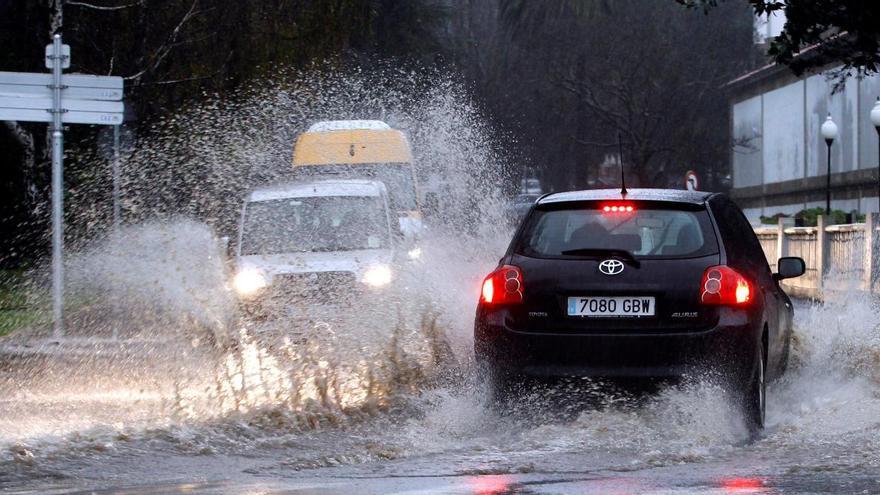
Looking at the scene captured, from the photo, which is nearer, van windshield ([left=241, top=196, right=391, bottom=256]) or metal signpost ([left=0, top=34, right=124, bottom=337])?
van windshield ([left=241, top=196, right=391, bottom=256])

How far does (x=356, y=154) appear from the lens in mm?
22031

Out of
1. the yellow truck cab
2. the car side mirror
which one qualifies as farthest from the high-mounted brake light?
the yellow truck cab

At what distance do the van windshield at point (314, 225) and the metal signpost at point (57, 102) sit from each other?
95.2 inches

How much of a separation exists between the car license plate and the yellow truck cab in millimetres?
12775

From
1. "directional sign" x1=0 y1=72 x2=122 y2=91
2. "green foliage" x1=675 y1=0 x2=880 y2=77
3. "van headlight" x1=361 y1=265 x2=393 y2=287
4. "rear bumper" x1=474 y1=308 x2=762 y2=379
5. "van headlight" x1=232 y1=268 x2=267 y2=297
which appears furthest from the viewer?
"green foliage" x1=675 y1=0 x2=880 y2=77

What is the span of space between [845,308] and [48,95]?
8.62 metres

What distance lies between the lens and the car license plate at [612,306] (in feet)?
29.0

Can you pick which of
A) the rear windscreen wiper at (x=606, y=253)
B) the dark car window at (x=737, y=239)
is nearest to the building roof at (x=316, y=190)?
the dark car window at (x=737, y=239)

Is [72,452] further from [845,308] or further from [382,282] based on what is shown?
[845,308]

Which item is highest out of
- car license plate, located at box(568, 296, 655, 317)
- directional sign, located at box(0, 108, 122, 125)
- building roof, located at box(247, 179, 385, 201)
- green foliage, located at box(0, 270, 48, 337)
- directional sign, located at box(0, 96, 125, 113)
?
directional sign, located at box(0, 96, 125, 113)

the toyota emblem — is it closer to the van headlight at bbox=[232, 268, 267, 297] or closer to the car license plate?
the car license plate

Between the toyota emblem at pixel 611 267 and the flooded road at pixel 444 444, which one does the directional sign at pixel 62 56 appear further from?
the toyota emblem at pixel 611 267

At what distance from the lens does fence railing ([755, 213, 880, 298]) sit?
26.0 meters

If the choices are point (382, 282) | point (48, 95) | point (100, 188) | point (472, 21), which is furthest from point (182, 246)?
point (472, 21)
